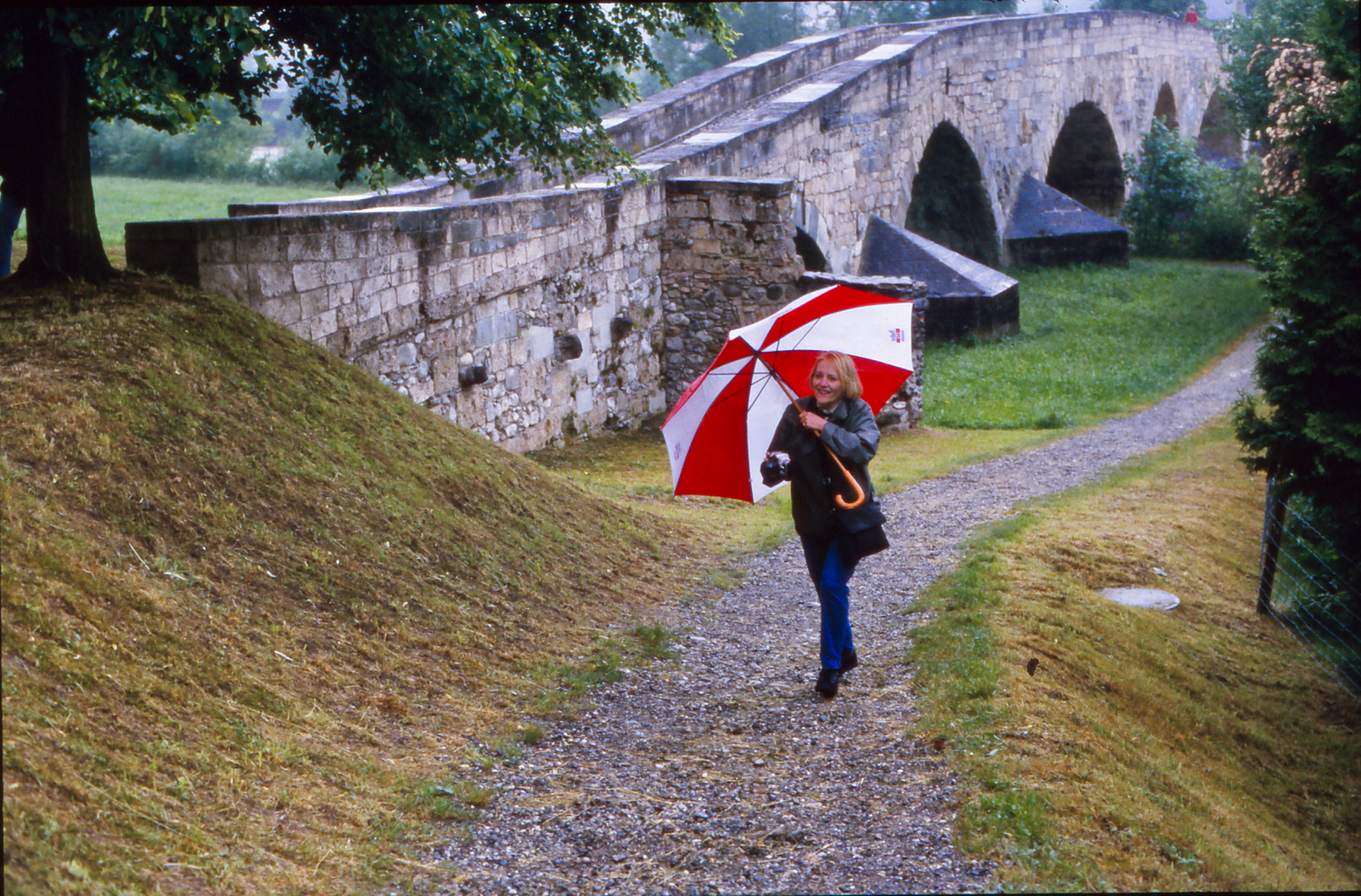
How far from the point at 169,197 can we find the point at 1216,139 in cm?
3636

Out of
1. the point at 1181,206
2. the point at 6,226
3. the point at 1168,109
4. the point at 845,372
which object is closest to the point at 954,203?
the point at 1181,206

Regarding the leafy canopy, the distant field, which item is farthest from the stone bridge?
the distant field

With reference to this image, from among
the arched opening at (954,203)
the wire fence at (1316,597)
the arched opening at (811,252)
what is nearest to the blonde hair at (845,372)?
the wire fence at (1316,597)

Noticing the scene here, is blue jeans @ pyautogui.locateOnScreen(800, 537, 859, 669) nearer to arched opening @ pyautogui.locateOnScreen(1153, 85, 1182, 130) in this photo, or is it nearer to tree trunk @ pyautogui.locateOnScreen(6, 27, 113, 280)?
tree trunk @ pyautogui.locateOnScreen(6, 27, 113, 280)

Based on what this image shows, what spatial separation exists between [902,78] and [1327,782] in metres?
16.9

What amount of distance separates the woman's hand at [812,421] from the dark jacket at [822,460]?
0.10 feet

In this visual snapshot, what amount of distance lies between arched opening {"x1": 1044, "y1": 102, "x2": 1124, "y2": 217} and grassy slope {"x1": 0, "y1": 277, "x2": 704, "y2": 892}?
90.8 feet

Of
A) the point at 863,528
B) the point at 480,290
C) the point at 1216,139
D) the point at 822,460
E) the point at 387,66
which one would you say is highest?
the point at 1216,139

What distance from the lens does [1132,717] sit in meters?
6.03

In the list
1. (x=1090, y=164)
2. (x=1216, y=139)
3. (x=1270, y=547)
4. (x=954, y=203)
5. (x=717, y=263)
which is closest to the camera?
(x=1270, y=547)

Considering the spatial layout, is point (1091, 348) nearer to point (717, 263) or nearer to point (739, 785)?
point (717, 263)

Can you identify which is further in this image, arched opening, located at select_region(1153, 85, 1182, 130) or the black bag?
arched opening, located at select_region(1153, 85, 1182, 130)

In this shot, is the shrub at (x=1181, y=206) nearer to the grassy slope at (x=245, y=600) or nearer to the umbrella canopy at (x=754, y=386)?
the grassy slope at (x=245, y=600)

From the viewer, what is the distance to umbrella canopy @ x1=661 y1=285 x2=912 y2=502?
19.1 feet
